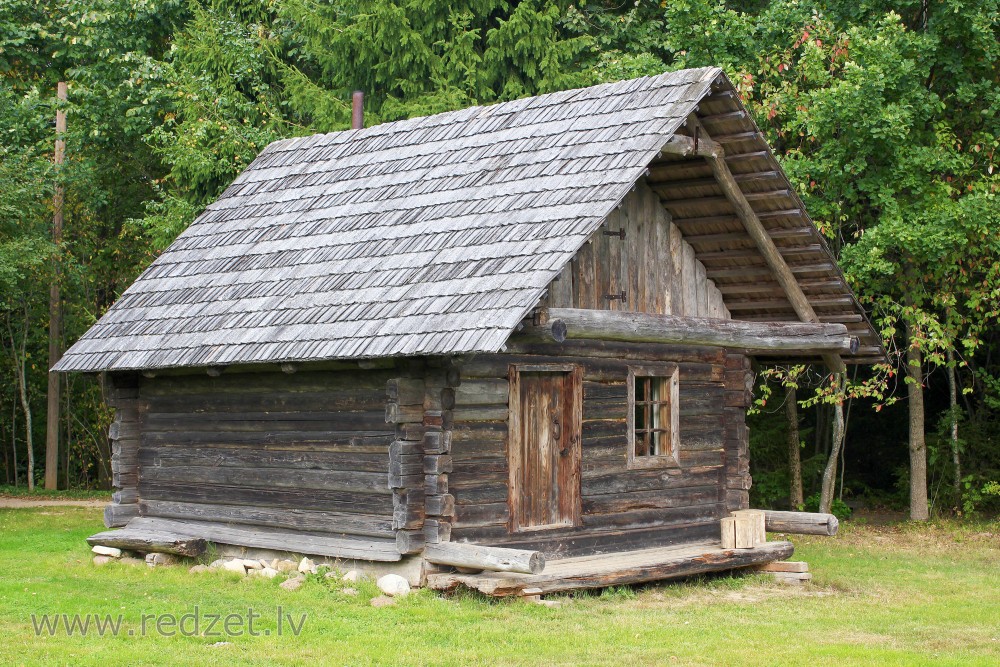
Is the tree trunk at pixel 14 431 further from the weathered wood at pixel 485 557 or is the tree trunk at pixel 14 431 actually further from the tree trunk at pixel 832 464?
the weathered wood at pixel 485 557

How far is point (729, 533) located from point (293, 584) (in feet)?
16.5

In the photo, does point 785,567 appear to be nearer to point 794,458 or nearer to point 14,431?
point 794,458

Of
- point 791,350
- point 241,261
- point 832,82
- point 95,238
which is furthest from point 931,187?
point 95,238

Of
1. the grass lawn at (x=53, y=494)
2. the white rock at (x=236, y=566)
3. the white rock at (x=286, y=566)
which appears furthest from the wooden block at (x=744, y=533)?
the grass lawn at (x=53, y=494)

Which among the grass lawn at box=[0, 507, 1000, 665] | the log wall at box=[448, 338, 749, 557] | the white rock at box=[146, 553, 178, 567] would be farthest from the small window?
the white rock at box=[146, 553, 178, 567]

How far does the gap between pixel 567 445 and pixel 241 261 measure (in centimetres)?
452

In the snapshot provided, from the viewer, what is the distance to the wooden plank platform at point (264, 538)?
485 inches

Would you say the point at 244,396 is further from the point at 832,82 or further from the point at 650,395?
the point at 832,82

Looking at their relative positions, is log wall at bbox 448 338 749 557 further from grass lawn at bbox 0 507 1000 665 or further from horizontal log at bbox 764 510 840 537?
grass lawn at bbox 0 507 1000 665

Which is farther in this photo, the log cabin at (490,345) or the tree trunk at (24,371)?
the tree trunk at (24,371)

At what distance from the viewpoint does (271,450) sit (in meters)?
13.5

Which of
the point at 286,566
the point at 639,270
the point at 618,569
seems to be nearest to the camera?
the point at 618,569

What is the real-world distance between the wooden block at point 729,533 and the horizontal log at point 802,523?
1.79 ft

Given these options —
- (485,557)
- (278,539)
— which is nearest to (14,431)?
(278,539)
